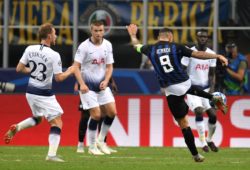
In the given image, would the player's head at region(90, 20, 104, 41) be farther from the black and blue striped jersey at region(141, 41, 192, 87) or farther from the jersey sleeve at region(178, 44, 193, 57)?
the jersey sleeve at region(178, 44, 193, 57)

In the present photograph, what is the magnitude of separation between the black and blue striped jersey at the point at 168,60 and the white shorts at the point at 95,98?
6.54ft

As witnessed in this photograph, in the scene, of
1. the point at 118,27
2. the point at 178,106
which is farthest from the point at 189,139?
the point at 118,27

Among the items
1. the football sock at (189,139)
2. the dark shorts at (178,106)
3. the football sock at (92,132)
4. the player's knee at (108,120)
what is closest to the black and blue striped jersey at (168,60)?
the dark shorts at (178,106)

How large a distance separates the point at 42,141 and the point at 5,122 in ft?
2.97

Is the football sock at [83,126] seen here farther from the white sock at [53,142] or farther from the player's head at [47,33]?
the player's head at [47,33]

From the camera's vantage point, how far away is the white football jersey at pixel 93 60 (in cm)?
1780

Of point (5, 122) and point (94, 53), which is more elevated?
point (94, 53)

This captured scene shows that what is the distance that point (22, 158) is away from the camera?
16797 mm

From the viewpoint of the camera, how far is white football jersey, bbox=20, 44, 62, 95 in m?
15.7

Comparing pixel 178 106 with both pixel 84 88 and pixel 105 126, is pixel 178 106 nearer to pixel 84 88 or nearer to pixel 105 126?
pixel 84 88

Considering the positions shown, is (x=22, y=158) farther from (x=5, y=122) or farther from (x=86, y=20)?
(x=86, y=20)

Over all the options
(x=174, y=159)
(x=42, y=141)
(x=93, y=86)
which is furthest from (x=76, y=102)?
(x=174, y=159)

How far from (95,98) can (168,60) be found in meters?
2.32

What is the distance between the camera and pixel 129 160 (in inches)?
650
